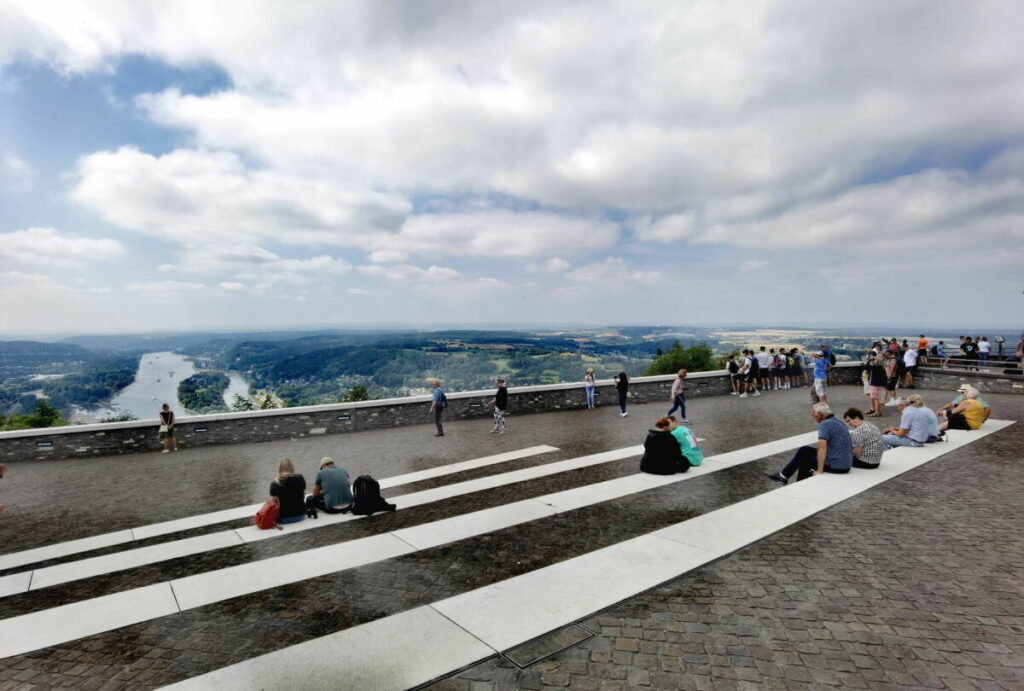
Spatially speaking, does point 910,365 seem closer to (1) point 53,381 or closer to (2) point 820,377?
(2) point 820,377

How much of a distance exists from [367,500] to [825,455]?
7139 mm

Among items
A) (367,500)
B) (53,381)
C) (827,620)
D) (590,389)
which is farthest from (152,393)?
(827,620)

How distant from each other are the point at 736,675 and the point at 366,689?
2.51 m

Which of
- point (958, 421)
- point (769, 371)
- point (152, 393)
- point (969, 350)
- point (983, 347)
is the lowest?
point (152, 393)

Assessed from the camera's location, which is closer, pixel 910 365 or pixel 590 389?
pixel 590 389

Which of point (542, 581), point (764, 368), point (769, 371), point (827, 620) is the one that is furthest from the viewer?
point (769, 371)

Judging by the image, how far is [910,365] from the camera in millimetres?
19875

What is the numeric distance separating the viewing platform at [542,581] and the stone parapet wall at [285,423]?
3.40 meters

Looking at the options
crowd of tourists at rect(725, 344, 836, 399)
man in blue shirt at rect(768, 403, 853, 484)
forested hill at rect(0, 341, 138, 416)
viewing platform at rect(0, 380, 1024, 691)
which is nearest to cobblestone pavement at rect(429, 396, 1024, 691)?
viewing platform at rect(0, 380, 1024, 691)

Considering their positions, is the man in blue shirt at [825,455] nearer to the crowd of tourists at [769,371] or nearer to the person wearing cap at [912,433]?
the person wearing cap at [912,433]

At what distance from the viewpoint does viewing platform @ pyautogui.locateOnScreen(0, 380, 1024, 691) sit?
11.4ft

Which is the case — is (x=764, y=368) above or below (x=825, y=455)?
above

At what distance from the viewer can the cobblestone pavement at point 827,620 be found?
128 inches

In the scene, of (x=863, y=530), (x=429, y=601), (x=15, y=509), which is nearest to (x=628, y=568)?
(x=429, y=601)
